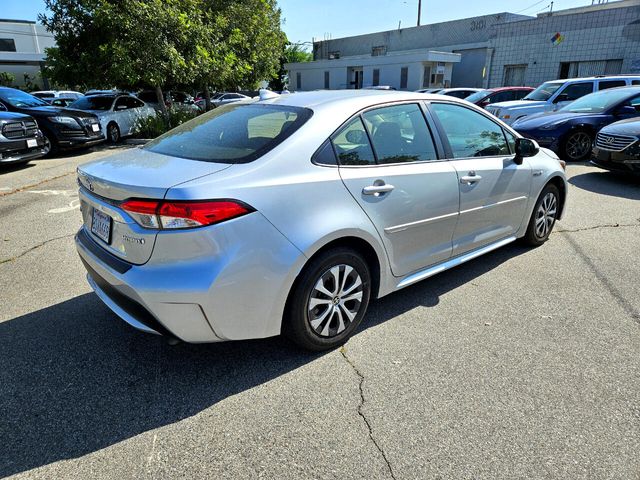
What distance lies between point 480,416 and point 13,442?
244cm

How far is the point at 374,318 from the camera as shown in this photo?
3.52 metres

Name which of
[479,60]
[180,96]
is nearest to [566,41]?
[479,60]

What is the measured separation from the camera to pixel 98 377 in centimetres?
279

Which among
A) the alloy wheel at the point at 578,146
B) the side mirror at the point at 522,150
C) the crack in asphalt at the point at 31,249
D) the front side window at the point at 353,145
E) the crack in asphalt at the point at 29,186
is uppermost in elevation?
the front side window at the point at 353,145

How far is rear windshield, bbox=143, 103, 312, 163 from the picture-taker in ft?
9.12

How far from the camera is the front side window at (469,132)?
145 inches

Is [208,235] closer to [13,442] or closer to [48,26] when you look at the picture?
[13,442]

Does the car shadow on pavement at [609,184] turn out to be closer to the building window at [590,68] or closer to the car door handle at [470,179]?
the car door handle at [470,179]

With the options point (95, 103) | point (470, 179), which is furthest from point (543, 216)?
point (95, 103)

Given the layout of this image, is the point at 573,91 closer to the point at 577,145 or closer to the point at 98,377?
the point at 577,145

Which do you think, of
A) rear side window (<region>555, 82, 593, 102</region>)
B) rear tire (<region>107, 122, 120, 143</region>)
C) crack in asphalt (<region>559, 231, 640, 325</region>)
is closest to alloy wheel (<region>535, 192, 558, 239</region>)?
crack in asphalt (<region>559, 231, 640, 325</region>)

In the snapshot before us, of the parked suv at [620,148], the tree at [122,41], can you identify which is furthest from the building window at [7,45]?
the parked suv at [620,148]

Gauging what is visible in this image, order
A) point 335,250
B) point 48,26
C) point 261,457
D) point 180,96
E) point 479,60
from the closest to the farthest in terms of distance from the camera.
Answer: point 261,457 < point 335,250 < point 48,26 < point 180,96 < point 479,60

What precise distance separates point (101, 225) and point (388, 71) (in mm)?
38961
